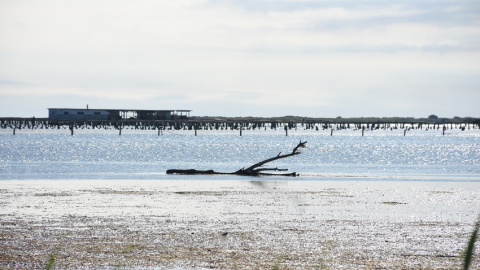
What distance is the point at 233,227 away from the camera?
17203 mm

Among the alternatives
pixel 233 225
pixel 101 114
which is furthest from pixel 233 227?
pixel 101 114

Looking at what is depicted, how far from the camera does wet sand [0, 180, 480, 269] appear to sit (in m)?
13.1

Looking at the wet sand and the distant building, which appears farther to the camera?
the distant building

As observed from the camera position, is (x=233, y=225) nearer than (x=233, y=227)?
No

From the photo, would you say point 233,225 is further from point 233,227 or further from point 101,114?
point 101,114

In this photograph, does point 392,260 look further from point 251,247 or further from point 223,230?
point 223,230

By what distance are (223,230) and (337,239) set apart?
292 cm

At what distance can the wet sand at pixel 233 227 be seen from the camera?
516 inches

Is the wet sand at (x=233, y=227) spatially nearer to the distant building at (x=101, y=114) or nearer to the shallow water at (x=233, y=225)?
the shallow water at (x=233, y=225)

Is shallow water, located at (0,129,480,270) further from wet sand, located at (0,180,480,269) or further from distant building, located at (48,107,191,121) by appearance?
distant building, located at (48,107,191,121)

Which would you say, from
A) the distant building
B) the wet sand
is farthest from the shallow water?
the distant building

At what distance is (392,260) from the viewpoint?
1312cm

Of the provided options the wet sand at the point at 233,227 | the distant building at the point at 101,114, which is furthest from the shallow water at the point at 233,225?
the distant building at the point at 101,114

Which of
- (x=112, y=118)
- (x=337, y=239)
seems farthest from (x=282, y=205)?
(x=112, y=118)
